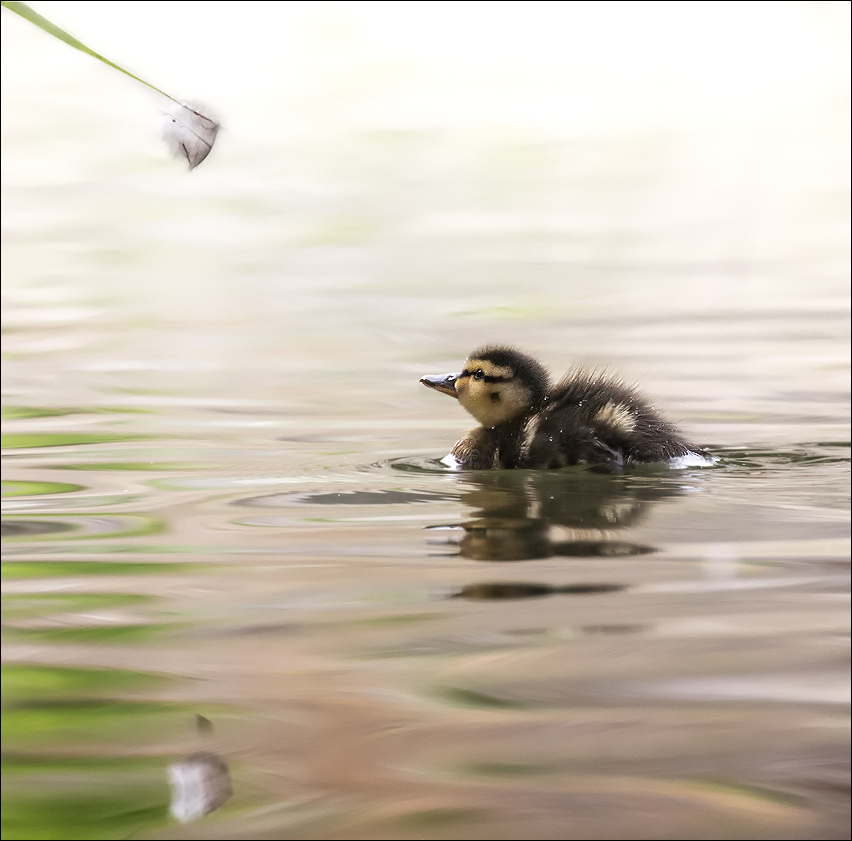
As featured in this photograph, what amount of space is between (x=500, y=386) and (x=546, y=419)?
0.25m

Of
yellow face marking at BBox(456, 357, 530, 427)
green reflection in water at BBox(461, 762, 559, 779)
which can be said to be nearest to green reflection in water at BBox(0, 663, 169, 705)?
green reflection in water at BBox(461, 762, 559, 779)

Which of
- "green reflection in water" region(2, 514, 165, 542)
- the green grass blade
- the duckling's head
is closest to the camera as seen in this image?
the green grass blade

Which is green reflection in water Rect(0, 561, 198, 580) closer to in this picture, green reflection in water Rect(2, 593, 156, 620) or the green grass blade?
green reflection in water Rect(2, 593, 156, 620)

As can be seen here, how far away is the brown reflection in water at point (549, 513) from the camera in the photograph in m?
2.12

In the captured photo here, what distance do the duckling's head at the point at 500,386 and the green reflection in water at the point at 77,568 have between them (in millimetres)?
1564

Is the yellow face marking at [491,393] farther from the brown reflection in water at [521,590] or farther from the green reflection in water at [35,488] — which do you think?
the brown reflection in water at [521,590]

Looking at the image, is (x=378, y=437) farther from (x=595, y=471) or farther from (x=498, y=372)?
(x=595, y=471)

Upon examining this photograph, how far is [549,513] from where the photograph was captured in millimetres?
2496

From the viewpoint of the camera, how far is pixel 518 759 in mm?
1188

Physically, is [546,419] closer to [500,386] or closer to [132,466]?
[500,386]

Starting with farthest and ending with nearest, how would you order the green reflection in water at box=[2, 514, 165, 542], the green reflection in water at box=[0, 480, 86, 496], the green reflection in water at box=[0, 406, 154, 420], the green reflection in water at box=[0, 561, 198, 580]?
the green reflection in water at box=[0, 406, 154, 420]
the green reflection in water at box=[0, 480, 86, 496]
the green reflection in water at box=[2, 514, 165, 542]
the green reflection in water at box=[0, 561, 198, 580]

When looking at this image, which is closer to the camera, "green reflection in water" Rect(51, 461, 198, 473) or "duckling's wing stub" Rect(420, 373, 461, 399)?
"green reflection in water" Rect(51, 461, 198, 473)

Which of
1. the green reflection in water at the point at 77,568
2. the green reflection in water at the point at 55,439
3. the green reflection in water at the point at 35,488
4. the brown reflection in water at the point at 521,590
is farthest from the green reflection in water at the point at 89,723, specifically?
the green reflection in water at the point at 55,439

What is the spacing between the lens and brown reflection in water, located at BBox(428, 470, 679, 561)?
2.12 metres
